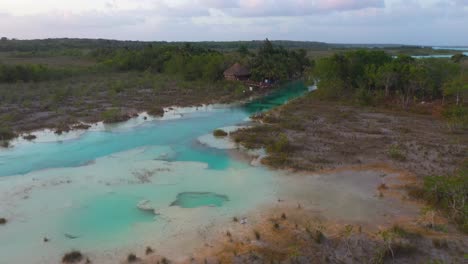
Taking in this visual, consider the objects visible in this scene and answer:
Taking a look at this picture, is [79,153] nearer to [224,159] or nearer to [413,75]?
[224,159]

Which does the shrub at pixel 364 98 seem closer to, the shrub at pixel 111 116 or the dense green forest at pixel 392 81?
the dense green forest at pixel 392 81

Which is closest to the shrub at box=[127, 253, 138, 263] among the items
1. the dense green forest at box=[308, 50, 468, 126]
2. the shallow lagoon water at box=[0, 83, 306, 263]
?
the shallow lagoon water at box=[0, 83, 306, 263]

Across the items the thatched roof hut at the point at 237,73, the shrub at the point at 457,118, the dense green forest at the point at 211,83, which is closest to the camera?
the shrub at the point at 457,118

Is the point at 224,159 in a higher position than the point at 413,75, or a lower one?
lower

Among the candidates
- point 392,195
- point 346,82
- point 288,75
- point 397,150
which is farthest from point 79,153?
point 288,75

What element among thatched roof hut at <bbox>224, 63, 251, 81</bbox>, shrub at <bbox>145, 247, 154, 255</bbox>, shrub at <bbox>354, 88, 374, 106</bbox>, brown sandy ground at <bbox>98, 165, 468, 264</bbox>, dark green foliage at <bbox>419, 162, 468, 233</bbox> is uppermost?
thatched roof hut at <bbox>224, 63, 251, 81</bbox>

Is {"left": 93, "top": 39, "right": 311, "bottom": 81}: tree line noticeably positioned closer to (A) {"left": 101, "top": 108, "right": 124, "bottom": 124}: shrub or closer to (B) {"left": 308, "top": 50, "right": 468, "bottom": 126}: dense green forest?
(B) {"left": 308, "top": 50, "right": 468, "bottom": 126}: dense green forest

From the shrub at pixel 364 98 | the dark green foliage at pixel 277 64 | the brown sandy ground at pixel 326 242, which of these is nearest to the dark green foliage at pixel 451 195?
the brown sandy ground at pixel 326 242
